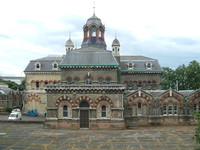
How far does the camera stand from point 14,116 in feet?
152

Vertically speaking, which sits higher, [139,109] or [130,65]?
[130,65]

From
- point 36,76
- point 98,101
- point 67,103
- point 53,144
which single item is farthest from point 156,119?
point 36,76

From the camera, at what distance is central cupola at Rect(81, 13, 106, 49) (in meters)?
49.8

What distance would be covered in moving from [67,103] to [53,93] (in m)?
2.41

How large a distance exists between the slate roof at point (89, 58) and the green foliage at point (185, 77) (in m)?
24.4

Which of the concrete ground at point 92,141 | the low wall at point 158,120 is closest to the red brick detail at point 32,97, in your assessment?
the low wall at point 158,120

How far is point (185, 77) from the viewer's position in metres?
65.9

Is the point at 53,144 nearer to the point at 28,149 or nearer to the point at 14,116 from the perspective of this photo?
the point at 28,149

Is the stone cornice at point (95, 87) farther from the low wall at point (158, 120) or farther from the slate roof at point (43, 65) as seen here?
the slate roof at point (43, 65)

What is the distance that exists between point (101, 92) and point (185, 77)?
3768 centimetres

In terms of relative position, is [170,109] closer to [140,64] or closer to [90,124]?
[140,64]

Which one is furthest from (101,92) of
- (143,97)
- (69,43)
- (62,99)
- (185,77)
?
(185,77)

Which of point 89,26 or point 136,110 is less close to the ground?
point 89,26

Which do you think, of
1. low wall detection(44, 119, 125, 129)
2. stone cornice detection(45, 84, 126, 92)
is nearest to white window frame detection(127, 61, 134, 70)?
stone cornice detection(45, 84, 126, 92)
